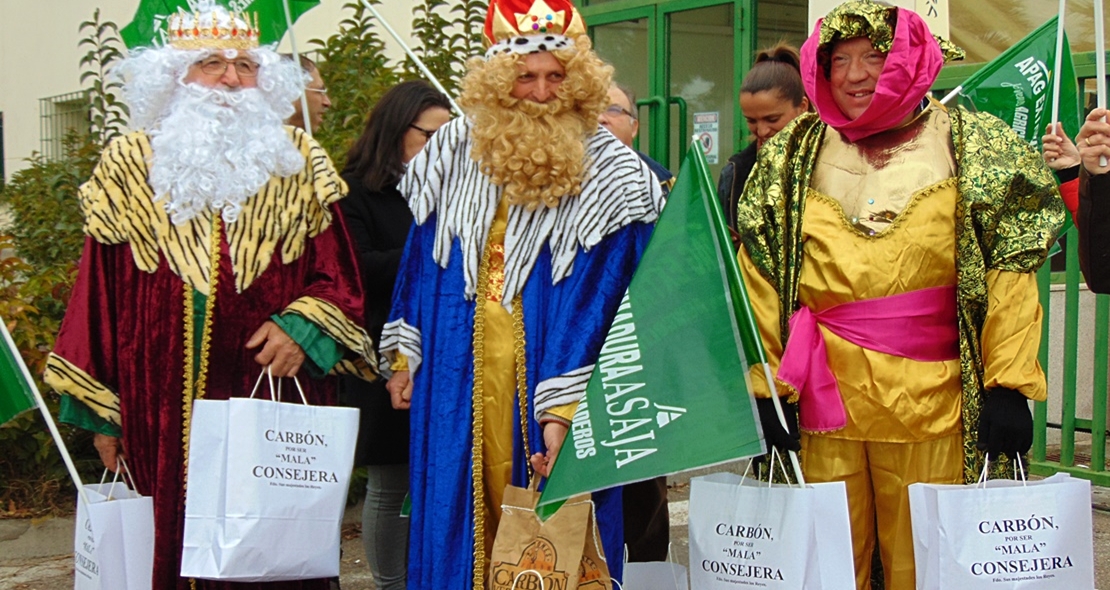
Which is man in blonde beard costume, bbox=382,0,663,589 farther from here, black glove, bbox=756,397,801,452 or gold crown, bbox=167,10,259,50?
gold crown, bbox=167,10,259,50

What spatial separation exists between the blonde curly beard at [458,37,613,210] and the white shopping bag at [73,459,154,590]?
1.35m

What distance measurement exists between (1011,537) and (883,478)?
39 cm

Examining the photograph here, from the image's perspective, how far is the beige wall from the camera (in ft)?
42.3

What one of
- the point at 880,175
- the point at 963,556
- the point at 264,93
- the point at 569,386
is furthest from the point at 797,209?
the point at 264,93

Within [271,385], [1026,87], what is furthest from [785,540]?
[1026,87]

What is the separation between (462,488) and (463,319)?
1.52ft

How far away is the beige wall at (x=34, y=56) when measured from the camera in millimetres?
Answer: 12906

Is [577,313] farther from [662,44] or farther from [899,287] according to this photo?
[662,44]

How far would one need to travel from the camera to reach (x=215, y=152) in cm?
371

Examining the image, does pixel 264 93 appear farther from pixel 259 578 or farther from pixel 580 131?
pixel 259 578

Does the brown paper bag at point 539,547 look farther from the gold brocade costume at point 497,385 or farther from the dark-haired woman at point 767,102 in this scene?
the dark-haired woman at point 767,102

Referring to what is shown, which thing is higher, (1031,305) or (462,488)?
(1031,305)

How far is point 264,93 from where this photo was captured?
12.7 feet

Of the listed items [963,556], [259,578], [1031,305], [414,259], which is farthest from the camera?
[414,259]
